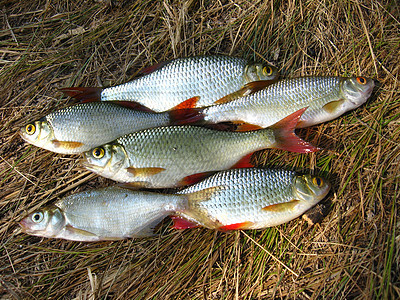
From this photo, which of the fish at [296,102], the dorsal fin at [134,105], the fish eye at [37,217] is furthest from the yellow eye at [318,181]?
the fish eye at [37,217]

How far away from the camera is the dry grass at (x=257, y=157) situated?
9.39 feet

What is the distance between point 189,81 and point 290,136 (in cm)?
117

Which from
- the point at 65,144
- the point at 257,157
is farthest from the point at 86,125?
the point at 257,157

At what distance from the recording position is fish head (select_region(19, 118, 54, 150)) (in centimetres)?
314

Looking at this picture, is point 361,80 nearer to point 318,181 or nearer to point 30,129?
point 318,181

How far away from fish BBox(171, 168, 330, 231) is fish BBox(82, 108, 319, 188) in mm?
213

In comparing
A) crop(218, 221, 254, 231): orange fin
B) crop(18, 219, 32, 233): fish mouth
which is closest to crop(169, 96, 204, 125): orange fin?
crop(218, 221, 254, 231): orange fin

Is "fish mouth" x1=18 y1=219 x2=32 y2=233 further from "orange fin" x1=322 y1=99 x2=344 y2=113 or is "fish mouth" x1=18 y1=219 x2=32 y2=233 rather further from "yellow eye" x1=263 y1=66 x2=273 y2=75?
"orange fin" x1=322 y1=99 x2=344 y2=113

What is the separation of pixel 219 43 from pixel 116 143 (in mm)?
1666

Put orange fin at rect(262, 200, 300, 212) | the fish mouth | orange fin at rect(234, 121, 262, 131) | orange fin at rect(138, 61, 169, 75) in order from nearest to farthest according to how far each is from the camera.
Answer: orange fin at rect(262, 200, 300, 212), the fish mouth, orange fin at rect(234, 121, 262, 131), orange fin at rect(138, 61, 169, 75)

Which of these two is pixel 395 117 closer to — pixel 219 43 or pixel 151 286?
pixel 219 43

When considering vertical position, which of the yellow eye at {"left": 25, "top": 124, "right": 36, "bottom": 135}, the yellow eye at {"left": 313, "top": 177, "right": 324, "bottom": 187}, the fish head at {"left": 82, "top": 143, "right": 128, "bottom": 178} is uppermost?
the yellow eye at {"left": 25, "top": 124, "right": 36, "bottom": 135}

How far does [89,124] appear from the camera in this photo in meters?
3.12

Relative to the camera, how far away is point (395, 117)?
3043mm
